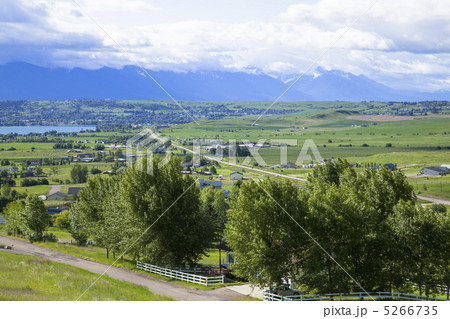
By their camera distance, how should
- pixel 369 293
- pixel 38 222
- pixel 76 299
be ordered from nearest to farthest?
pixel 76 299 < pixel 369 293 < pixel 38 222

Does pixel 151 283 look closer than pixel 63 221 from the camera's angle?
Yes

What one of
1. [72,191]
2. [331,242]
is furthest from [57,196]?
[331,242]

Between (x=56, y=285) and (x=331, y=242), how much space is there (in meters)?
18.7

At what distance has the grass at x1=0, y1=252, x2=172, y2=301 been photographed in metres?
26.4

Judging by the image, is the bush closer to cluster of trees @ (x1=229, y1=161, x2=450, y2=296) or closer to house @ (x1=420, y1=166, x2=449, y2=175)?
house @ (x1=420, y1=166, x2=449, y2=175)

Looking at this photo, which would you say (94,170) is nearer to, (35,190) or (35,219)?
(35,190)

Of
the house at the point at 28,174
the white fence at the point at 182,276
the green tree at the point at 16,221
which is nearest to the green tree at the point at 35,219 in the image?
the green tree at the point at 16,221

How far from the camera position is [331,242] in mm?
33812

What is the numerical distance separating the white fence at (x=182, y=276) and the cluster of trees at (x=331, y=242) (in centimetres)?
247

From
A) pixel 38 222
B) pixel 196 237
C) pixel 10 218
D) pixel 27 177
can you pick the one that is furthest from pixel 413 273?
pixel 27 177

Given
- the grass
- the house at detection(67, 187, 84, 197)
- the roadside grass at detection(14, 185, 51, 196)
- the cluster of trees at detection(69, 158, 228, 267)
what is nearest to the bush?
the roadside grass at detection(14, 185, 51, 196)

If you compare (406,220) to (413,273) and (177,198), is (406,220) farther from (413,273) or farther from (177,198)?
(177,198)

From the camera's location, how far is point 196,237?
4147 centimetres

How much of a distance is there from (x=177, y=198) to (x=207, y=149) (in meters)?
67.7
